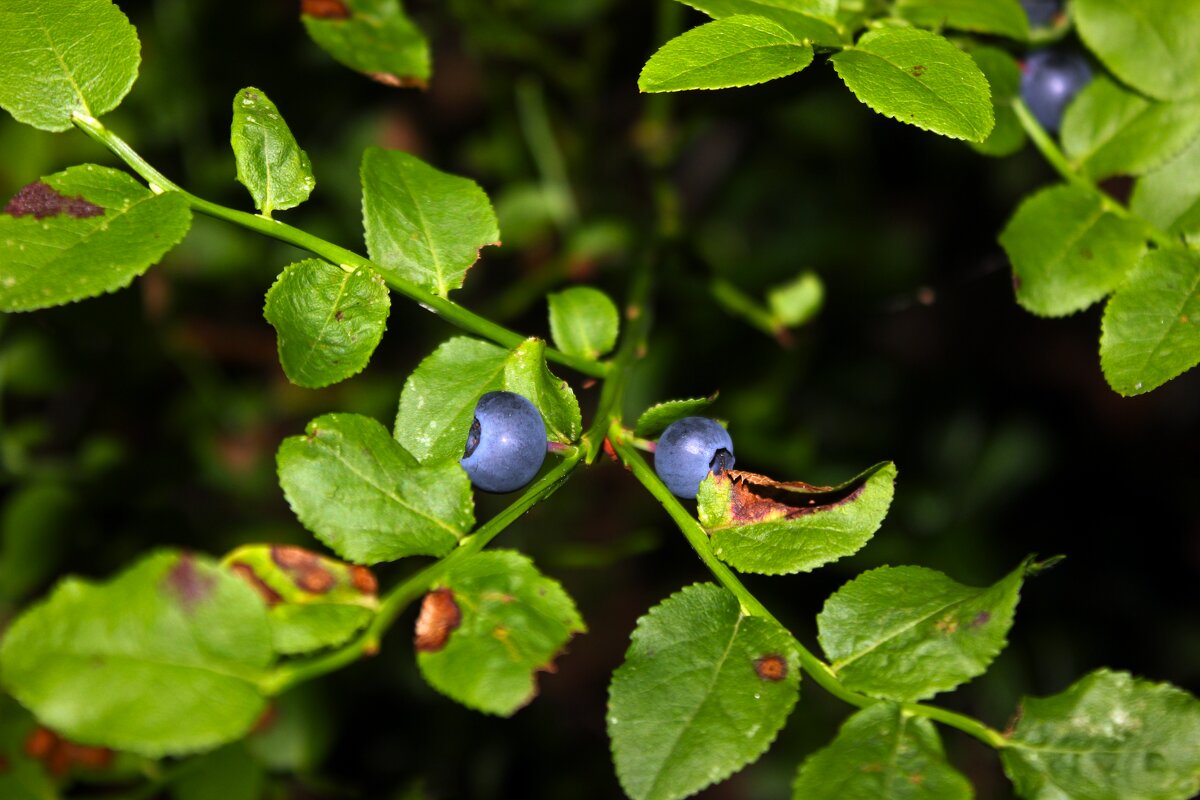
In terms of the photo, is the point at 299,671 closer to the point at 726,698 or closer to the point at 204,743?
the point at 204,743

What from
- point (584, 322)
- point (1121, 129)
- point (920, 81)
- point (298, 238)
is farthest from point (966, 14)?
point (298, 238)

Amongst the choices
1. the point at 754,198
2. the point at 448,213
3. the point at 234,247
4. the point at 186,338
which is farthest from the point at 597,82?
the point at 448,213

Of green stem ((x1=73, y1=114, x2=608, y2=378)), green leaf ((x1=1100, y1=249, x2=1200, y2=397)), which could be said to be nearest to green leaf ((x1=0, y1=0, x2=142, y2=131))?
green stem ((x1=73, y1=114, x2=608, y2=378))

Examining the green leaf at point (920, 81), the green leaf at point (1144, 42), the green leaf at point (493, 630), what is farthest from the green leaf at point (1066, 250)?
the green leaf at point (493, 630)

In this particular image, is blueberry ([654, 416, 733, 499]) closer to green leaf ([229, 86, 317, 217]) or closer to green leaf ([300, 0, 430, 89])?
green leaf ([229, 86, 317, 217])

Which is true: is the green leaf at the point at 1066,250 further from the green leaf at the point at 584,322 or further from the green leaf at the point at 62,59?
the green leaf at the point at 62,59

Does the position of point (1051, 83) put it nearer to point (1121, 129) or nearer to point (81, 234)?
point (1121, 129)
